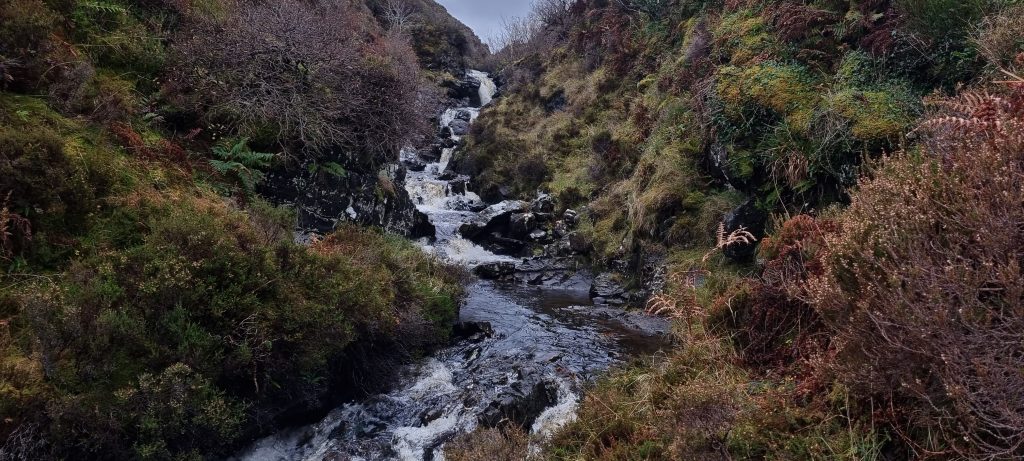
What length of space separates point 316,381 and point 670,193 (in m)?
8.43

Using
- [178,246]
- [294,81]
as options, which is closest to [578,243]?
[294,81]

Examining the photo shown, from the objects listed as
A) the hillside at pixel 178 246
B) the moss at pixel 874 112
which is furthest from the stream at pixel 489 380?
the moss at pixel 874 112

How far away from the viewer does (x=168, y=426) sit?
13.7ft

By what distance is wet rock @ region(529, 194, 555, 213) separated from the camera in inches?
714

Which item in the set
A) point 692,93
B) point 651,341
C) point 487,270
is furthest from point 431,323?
point 692,93

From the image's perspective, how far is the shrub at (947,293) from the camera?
244cm

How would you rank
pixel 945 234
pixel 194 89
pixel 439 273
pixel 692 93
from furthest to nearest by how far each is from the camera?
pixel 692 93
pixel 439 273
pixel 194 89
pixel 945 234

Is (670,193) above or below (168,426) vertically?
above

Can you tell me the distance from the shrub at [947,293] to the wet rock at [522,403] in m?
3.54

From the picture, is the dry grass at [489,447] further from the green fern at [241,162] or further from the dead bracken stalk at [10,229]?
the green fern at [241,162]

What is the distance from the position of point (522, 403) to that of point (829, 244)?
3844mm

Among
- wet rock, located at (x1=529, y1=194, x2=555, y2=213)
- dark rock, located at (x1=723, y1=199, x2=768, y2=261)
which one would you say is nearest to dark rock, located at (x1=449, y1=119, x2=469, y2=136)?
wet rock, located at (x1=529, y1=194, x2=555, y2=213)

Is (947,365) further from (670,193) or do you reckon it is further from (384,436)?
(670,193)

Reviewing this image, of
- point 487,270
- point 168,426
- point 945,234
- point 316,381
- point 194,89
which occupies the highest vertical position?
point 194,89
